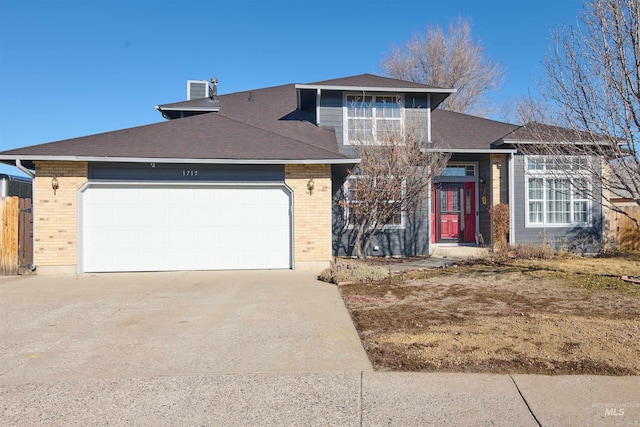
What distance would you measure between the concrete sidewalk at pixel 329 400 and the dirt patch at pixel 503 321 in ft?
1.07

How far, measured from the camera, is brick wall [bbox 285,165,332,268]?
10320 mm

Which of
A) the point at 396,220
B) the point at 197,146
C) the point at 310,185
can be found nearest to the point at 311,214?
the point at 310,185

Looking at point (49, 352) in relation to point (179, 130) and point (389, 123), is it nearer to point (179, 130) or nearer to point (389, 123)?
point (179, 130)

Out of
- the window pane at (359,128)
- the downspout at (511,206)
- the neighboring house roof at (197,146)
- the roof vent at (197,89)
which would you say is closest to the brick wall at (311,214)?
the neighboring house roof at (197,146)

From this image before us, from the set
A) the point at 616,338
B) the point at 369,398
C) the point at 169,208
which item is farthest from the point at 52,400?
the point at 169,208

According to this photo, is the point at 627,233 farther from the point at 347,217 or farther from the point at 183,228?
the point at 183,228

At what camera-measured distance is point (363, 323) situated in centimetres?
555

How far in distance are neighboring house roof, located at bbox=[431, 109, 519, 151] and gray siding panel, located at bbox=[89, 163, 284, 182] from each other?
5.65m

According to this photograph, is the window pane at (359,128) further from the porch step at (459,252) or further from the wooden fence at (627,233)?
the wooden fence at (627,233)

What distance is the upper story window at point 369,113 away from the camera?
1270 cm

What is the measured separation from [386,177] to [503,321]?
6.02 metres

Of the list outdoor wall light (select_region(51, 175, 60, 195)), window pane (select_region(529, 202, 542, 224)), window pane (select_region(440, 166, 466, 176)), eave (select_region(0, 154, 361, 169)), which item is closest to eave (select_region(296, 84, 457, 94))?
window pane (select_region(440, 166, 466, 176))

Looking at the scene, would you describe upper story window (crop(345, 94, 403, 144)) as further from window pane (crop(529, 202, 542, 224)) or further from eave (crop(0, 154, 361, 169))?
window pane (crop(529, 202, 542, 224))

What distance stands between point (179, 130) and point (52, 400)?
28.7 ft
